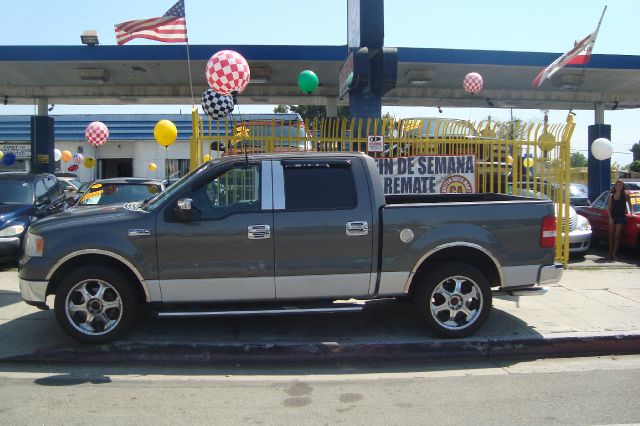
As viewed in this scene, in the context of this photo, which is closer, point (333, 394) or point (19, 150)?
point (333, 394)

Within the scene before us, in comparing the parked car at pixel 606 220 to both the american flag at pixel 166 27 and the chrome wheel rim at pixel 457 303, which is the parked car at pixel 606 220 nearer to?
the chrome wheel rim at pixel 457 303

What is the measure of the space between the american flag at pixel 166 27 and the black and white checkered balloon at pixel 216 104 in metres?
1.40

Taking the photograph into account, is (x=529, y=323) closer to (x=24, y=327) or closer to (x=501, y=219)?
(x=501, y=219)

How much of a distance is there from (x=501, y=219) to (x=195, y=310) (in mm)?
3382

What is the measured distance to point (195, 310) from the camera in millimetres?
5785

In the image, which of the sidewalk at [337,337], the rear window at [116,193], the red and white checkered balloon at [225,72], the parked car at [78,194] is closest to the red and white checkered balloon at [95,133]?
the parked car at [78,194]

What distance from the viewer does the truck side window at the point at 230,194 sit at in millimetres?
5711

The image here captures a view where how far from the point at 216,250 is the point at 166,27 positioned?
6.70 m

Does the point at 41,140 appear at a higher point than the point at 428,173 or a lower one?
higher

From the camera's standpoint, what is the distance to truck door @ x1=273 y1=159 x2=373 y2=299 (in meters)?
5.68

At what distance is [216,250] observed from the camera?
18.4ft

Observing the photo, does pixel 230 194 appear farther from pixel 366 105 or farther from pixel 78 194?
pixel 78 194

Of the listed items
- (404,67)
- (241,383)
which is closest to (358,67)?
(241,383)

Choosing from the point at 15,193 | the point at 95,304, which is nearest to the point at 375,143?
the point at 95,304
